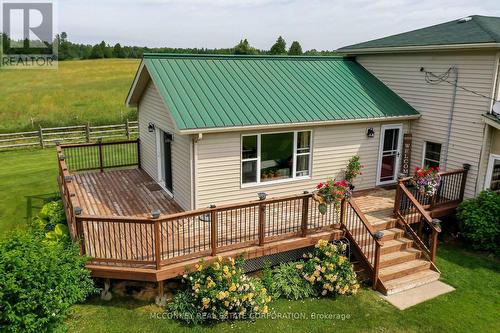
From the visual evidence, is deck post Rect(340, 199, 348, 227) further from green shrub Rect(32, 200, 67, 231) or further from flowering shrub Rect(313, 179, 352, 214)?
green shrub Rect(32, 200, 67, 231)

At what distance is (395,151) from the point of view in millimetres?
12430

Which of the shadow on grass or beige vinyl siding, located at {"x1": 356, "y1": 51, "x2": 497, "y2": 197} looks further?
the shadow on grass

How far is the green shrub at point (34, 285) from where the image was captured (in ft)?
20.5

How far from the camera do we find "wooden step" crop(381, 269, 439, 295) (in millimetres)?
8391

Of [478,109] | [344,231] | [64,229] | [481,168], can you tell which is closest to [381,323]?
[344,231]

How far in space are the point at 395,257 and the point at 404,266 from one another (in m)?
0.26

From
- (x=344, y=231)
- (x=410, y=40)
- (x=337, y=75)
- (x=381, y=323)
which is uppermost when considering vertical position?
(x=410, y=40)

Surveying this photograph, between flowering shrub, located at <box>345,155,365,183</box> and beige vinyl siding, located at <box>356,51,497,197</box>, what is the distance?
2.32 m

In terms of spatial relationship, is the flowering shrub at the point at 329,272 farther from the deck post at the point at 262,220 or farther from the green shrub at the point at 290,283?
the deck post at the point at 262,220

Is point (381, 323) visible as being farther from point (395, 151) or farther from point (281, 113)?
A: point (395, 151)

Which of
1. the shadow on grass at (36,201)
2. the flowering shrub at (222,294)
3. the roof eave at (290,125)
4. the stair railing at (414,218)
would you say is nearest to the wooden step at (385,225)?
the stair railing at (414,218)

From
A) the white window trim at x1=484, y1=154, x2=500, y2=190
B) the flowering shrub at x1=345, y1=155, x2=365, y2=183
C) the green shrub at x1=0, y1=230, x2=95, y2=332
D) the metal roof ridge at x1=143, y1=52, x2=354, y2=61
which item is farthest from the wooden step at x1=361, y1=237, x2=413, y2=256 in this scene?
the metal roof ridge at x1=143, y1=52, x2=354, y2=61

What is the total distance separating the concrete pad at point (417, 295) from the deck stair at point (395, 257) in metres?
0.10

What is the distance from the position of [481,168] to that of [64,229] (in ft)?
35.6
